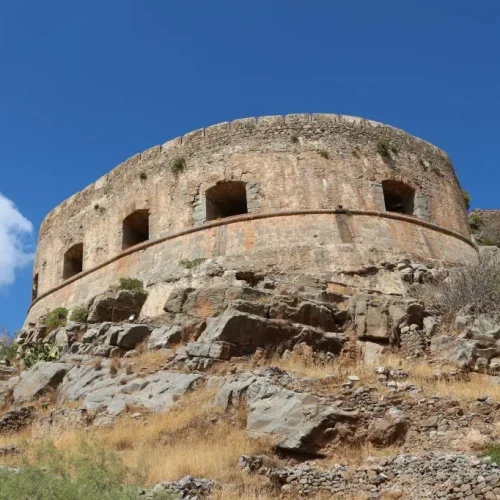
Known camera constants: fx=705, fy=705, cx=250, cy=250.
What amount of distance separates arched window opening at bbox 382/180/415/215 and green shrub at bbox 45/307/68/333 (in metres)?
6.90

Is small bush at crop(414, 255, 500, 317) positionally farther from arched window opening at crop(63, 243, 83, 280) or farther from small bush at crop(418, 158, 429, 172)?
arched window opening at crop(63, 243, 83, 280)

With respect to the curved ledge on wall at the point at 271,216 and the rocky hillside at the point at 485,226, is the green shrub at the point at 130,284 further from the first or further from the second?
the rocky hillside at the point at 485,226

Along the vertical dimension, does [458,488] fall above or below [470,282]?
below

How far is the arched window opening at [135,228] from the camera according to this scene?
49.1 feet

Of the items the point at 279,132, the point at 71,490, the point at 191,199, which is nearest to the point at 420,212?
the point at 279,132

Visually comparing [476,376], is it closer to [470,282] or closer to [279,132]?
[470,282]

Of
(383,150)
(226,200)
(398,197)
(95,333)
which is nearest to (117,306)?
(95,333)

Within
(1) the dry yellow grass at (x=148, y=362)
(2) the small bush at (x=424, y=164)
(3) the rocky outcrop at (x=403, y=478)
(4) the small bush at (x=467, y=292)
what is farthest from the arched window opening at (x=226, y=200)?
(3) the rocky outcrop at (x=403, y=478)

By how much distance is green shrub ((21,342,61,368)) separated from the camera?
37.6ft

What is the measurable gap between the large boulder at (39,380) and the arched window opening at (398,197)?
760 centimetres

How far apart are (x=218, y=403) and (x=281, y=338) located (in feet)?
6.65

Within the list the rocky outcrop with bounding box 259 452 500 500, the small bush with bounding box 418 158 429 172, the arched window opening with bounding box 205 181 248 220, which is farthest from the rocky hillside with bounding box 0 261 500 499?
the small bush with bounding box 418 158 429 172

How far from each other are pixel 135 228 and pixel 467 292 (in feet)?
24.6

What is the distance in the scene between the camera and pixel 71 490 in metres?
4.81
